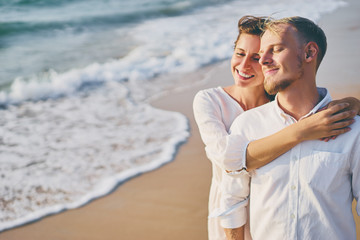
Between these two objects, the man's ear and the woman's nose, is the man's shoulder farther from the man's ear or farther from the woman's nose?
the woman's nose

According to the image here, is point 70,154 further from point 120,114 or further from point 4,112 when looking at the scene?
point 4,112

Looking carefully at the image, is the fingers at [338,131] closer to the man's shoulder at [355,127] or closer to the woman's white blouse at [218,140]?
the man's shoulder at [355,127]

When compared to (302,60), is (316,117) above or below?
below

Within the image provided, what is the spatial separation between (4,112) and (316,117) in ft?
21.1

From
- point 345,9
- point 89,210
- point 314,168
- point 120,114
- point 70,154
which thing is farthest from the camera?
point 345,9

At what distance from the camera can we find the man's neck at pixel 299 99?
212 cm

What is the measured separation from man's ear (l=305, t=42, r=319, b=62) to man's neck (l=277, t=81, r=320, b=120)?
0.13 m

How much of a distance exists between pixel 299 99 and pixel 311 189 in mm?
474

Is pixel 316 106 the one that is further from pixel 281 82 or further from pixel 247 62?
pixel 247 62

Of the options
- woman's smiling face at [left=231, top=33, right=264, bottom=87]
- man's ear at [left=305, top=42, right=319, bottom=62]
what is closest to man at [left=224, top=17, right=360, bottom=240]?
man's ear at [left=305, top=42, right=319, bottom=62]

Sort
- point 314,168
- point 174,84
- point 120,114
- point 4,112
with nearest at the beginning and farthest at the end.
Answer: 1. point 314,168
2. point 120,114
3. point 4,112
4. point 174,84

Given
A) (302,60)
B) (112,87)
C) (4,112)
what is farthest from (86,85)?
(302,60)

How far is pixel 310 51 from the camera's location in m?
2.09

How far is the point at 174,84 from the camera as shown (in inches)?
311
